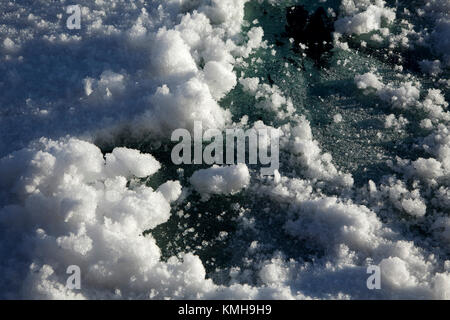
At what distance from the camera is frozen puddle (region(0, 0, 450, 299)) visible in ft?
7.72

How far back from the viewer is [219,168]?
2857 millimetres

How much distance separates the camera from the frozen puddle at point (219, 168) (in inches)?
92.6

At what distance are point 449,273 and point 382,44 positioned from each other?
2.06 m

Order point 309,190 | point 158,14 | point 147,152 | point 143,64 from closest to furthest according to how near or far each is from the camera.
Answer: point 309,190, point 147,152, point 143,64, point 158,14

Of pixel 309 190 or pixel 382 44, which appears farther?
pixel 382 44

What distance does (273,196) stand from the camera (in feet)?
9.16

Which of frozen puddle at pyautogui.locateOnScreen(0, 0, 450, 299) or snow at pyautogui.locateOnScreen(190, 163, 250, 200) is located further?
Result: snow at pyautogui.locateOnScreen(190, 163, 250, 200)

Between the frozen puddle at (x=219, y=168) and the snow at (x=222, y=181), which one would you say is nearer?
the frozen puddle at (x=219, y=168)
